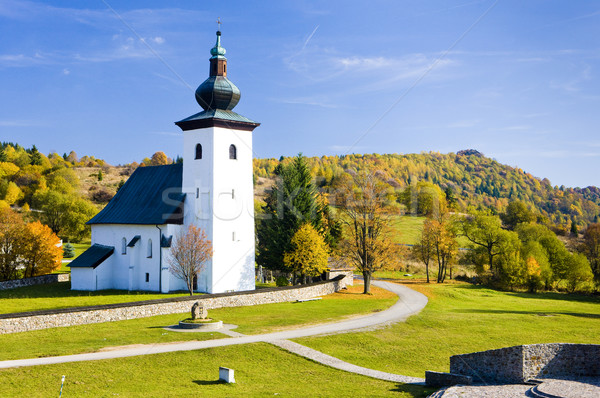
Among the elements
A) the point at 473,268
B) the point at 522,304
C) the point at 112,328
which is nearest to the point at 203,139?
the point at 112,328

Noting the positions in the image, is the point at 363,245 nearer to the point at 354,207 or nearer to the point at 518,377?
the point at 354,207

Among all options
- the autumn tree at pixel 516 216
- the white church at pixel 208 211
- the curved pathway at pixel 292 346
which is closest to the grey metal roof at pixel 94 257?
the white church at pixel 208 211

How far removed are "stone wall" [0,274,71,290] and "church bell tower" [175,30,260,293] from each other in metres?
15.0

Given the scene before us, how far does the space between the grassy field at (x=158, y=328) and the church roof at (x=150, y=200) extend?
11648 mm

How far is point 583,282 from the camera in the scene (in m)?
53.1

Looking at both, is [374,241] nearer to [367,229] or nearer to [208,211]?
[367,229]

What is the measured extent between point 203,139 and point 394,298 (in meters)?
18.2

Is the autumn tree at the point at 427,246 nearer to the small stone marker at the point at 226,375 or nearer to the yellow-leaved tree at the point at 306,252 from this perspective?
the yellow-leaved tree at the point at 306,252

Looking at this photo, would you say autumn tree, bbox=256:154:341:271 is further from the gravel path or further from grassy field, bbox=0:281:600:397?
the gravel path

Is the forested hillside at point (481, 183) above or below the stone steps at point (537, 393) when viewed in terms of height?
above

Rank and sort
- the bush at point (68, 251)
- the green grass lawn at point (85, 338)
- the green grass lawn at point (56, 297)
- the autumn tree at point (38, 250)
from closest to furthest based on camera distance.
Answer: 1. the green grass lawn at point (85, 338)
2. the green grass lawn at point (56, 297)
3. the autumn tree at point (38, 250)
4. the bush at point (68, 251)

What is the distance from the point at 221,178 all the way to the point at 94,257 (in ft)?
41.9

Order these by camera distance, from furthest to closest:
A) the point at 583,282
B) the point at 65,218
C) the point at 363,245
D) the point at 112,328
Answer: the point at 65,218, the point at 583,282, the point at 363,245, the point at 112,328

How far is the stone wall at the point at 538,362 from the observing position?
632 inches
